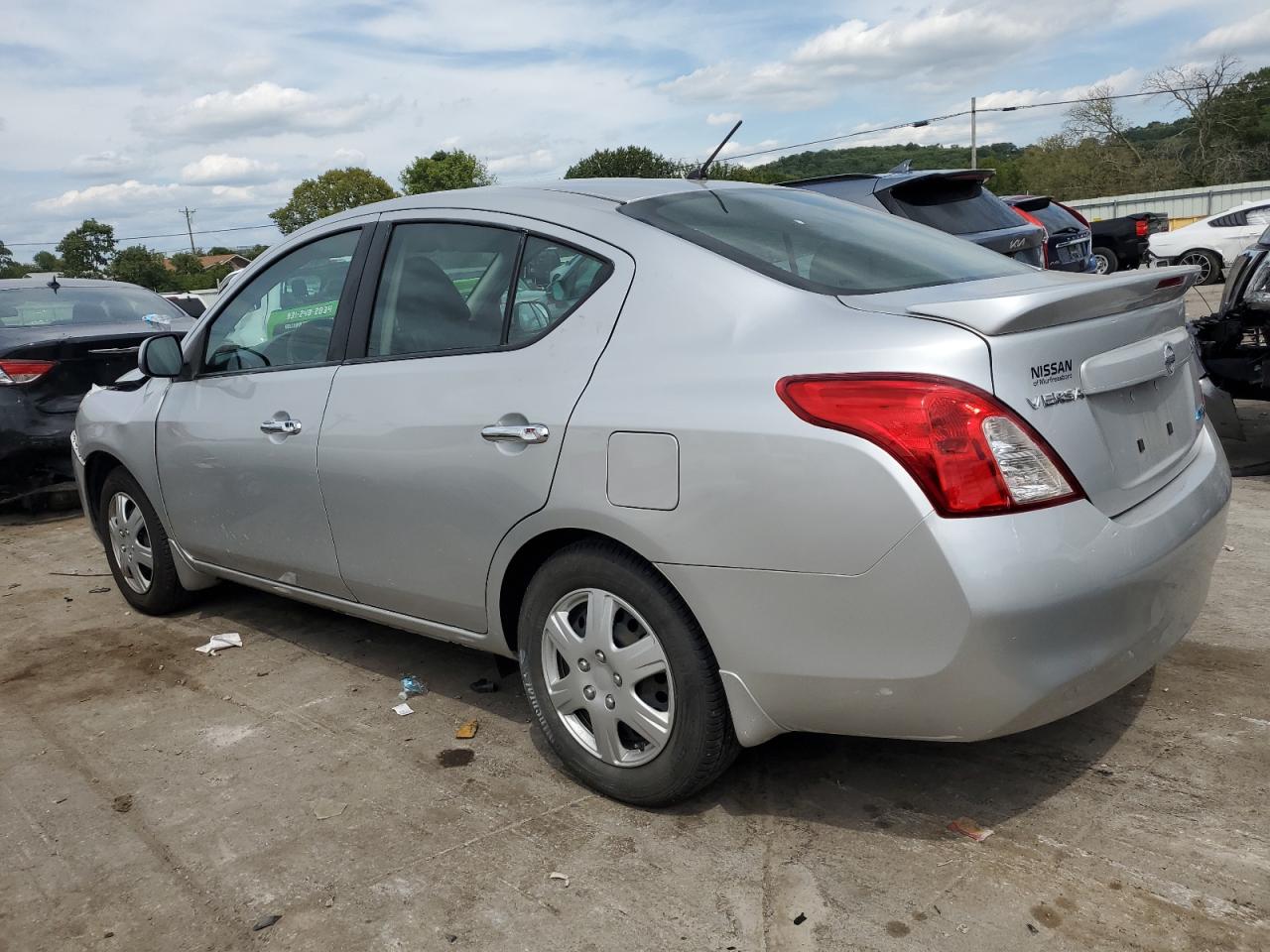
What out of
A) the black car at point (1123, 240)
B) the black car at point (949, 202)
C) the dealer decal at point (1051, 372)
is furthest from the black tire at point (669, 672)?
the black car at point (1123, 240)

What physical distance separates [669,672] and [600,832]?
0.50 metres

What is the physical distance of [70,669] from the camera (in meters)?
4.43

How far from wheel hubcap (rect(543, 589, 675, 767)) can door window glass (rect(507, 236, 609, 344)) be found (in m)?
0.76

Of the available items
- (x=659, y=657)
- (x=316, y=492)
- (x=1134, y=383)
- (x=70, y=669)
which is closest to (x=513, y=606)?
(x=659, y=657)

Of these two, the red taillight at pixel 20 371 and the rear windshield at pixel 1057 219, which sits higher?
the rear windshield at pixel 1057 219

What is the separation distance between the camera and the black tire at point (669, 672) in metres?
2.64

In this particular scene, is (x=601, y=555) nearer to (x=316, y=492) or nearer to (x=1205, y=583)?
(x=316, y=492)

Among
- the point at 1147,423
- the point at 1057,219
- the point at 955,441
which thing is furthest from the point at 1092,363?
the point at 1057,219

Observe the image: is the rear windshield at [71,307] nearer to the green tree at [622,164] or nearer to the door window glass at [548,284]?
the door window glass at [548,284]

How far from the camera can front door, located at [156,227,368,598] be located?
3.69 m

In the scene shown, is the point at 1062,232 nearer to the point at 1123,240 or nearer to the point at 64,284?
the point at 64,284

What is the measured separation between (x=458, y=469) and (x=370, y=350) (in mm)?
693

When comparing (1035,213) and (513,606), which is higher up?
(1035,213)

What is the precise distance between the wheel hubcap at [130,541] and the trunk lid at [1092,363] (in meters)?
3.59
